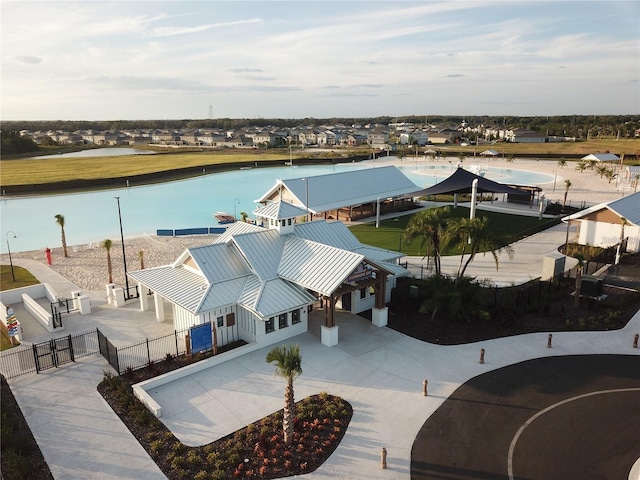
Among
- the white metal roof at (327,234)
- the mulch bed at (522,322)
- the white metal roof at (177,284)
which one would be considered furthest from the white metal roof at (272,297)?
the mulch bed at (522,322)

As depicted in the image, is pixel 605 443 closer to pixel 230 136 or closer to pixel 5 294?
pixel 5 294

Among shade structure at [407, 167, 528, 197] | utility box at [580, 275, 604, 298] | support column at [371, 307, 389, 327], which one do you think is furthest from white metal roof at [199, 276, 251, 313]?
shade structure at [407, 167, 528, 197]

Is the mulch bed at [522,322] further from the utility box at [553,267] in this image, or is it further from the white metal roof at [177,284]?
the white metal roof at [177,284]

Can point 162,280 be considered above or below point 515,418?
above

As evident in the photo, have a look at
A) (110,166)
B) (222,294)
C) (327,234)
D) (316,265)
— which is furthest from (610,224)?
(110,166)

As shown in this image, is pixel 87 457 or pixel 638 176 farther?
pixel 638 176


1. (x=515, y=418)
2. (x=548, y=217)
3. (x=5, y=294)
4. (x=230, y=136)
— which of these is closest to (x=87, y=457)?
(x=515, y=418)
